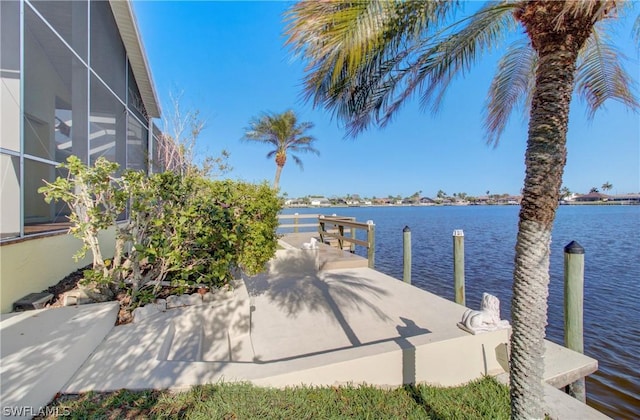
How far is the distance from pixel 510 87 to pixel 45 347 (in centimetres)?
540

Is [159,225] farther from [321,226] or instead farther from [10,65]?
[321,226]

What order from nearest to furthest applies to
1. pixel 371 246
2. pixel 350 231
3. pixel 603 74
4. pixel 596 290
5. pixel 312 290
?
pixel 603 74 → pixel 312 290 → pixel 371 246 → pixel 596 290 → pixel 350 231

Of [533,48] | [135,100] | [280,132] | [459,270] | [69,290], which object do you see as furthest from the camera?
[280,132]

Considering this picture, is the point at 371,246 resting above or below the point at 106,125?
below

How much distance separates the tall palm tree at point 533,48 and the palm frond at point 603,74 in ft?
0.69

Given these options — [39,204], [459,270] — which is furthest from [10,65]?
[459,270]

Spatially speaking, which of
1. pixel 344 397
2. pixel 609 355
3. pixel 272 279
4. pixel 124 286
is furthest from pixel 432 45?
pixel 609 355

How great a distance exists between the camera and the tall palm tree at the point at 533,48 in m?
1.64

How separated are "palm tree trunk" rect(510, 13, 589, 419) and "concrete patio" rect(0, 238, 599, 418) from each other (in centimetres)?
109

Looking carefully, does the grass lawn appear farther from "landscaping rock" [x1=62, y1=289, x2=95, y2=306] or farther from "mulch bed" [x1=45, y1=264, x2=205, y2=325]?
"landscaping rock" [x1=62, y1=289, x2=95, y2=306]

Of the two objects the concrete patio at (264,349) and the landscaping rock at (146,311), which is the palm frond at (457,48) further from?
the landscaping rock at (146,311)

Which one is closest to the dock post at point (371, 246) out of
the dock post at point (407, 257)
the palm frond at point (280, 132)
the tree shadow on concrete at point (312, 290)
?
the dock post at point (407, 257)

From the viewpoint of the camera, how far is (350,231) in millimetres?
10250

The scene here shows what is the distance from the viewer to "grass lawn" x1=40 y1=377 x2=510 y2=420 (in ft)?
6.36
